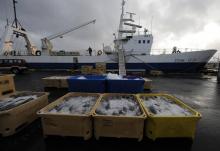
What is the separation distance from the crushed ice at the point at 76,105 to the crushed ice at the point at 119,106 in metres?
0.32

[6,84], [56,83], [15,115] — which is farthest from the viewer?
[56,83]

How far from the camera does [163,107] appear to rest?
3.91m

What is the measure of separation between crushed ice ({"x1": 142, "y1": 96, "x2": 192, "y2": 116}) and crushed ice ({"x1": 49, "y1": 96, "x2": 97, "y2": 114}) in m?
1.53

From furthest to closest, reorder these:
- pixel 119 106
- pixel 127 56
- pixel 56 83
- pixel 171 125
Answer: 1. pixel 127 56
2. pixel 56 83
3. pixel 119 106
4. pixel 171 125

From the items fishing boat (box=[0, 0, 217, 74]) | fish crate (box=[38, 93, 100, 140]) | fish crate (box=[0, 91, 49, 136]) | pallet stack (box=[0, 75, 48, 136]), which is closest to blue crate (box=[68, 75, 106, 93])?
pallet stack (box=[0, 75, 48, 136])

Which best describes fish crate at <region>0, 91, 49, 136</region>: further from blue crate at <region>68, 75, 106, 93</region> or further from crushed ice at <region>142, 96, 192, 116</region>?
crushed ice at <region>142, 96, 192, 116</region>

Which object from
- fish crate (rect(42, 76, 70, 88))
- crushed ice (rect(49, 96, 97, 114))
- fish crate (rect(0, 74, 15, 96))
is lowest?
fish crate (rect(42, 76, 70, 88))

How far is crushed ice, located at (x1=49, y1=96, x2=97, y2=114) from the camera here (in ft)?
11.8

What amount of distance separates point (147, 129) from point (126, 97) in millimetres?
1467

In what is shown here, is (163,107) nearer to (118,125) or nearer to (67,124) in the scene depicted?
(118,125)

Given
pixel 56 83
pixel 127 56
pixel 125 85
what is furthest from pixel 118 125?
pixel 127 56

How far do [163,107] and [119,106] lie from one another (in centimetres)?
113

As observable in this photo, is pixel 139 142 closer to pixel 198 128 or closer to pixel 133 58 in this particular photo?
pixel 198 128

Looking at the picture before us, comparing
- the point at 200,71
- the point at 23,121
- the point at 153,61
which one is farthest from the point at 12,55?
the point at 200,71
